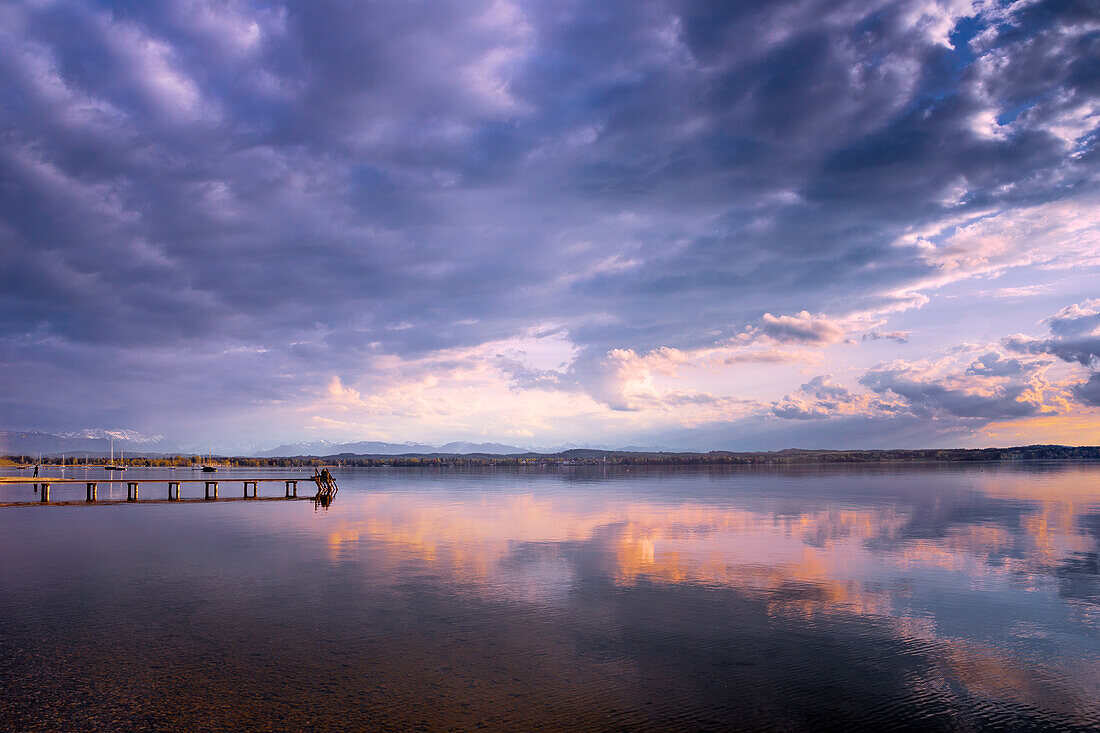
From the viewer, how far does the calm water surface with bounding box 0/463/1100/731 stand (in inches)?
473

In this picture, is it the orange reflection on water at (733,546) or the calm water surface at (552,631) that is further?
the orange reflection on water at (733,546)

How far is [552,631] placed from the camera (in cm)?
1700

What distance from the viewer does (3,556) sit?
1139 inches

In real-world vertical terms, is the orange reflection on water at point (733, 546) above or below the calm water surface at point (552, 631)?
below

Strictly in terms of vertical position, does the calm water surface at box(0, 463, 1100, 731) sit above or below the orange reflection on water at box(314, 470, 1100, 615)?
above

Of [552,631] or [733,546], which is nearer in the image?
[552,631]

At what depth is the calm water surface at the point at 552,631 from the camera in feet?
39.4

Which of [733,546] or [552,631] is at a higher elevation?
[552,631]

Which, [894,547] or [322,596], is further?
[894,547]

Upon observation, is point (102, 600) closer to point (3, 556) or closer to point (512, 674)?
A: point (3, 556)

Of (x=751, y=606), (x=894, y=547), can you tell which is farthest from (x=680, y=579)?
(x=894, y=547)

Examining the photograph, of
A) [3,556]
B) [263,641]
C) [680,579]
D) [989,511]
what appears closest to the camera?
[263,641]

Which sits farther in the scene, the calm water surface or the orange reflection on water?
the orange reflection on water

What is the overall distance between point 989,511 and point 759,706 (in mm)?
48101
